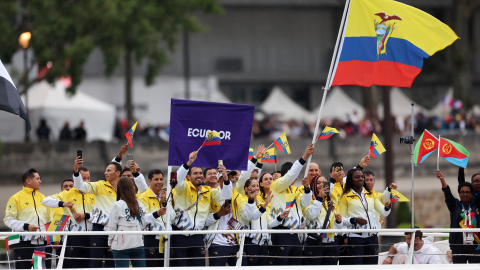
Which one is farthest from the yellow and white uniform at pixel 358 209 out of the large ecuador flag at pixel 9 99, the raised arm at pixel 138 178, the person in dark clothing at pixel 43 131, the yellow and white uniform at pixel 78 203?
the person in dark clothing at pixel 43 131

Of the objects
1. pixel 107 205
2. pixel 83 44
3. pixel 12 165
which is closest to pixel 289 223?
pixel 107 205

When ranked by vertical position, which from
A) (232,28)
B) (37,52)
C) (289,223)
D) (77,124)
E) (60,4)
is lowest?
(289,223)

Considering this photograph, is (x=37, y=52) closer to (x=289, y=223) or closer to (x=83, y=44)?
(x=83, y=44)

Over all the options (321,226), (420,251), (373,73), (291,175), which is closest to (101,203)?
(291,175)

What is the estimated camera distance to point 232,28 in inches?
1529

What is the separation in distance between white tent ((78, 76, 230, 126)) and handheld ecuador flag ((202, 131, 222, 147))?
24.4 meters

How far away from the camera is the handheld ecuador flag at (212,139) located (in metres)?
8.29

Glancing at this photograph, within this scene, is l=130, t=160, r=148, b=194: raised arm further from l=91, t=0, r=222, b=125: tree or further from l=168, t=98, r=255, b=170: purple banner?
l=91, t=0, r=222, b=125: tree

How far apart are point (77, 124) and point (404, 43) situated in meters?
18.0

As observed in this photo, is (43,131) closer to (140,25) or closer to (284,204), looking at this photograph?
(140,25)

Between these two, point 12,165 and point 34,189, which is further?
point 12,165

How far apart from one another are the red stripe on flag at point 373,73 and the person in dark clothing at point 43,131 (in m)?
15.9

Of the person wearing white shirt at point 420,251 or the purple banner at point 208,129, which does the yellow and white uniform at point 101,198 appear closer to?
the purple banner at point 208,129

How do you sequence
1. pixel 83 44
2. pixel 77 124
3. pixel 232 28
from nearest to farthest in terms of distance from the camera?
pixel 83 44 → pixel 77 124 → pixel 232 28
